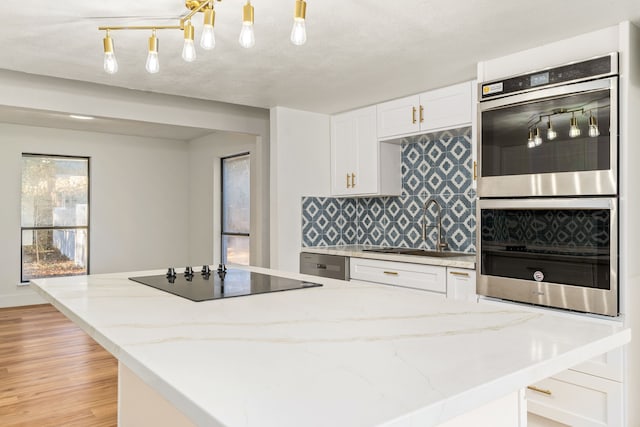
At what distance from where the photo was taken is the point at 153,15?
228cm

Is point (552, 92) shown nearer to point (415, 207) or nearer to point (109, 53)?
point (415, 207)

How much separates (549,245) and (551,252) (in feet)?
0.13

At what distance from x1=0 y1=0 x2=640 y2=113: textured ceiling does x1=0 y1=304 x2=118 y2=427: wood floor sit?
6.94 ft

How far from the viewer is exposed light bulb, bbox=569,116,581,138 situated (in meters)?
2.45

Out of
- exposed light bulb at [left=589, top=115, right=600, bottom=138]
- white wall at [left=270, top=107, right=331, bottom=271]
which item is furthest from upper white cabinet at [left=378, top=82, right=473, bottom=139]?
exposed light bulb at [left=589, top=115, right=600, bottom=138]

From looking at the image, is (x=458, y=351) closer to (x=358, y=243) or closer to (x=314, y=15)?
(x=314, y=15)

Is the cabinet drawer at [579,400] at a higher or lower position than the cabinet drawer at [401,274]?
lower

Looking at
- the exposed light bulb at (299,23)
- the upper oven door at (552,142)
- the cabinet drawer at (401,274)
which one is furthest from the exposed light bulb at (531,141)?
the exposed light bulb at (299,23)

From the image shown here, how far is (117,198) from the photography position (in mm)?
6641

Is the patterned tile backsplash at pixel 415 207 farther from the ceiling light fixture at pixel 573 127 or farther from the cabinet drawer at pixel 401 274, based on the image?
the ceiling light fixture at pixel 573 127

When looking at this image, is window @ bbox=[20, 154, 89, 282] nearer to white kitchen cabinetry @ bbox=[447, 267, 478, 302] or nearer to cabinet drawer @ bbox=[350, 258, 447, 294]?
cabinet drawer @ bbox=[350, 258, 447, 294]

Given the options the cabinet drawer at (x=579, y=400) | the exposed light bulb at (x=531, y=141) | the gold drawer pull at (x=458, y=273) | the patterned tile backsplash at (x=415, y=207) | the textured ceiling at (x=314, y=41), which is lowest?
the cabinet drawer at (x=579, y=400)

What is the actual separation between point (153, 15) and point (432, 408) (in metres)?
2.21

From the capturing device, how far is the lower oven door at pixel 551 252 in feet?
7.73
